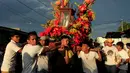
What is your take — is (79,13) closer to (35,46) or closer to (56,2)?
(56,2)

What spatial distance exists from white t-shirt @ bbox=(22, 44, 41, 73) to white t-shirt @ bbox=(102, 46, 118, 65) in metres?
5.29

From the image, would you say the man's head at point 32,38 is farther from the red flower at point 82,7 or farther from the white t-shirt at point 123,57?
the red flower at point 82,7

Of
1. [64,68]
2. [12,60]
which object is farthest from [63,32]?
[12,60]

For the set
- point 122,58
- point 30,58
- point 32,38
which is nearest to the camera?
point 30,58

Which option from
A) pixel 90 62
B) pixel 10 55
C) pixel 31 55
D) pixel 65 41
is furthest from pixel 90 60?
pixel 31 55

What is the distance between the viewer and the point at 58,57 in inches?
404

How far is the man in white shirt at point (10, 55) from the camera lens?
9016mm

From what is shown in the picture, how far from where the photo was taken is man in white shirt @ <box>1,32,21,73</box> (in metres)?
9.02

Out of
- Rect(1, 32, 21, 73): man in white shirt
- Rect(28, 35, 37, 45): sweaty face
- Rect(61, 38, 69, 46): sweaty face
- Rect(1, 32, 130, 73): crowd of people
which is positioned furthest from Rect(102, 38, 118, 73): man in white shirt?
Rect(28, 35, 37, 45): sweaty face

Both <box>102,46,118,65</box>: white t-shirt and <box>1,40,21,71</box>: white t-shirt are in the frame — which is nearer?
<box>1,40,21,71</box>: white t-shirt

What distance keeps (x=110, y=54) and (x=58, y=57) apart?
11.8 feet

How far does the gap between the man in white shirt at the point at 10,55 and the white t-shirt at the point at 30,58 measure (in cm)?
55

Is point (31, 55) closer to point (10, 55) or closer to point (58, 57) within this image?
point (10, 55)

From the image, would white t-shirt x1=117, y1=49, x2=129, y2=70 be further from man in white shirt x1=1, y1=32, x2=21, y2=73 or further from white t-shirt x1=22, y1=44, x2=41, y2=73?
white t-shirt x1=22, y1=44, x2=41, y2=73
